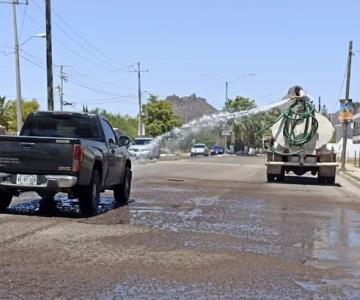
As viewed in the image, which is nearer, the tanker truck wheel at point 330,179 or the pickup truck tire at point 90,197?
the pickup truck tire at point 90,197

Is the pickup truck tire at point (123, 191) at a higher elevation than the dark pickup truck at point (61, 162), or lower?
lower

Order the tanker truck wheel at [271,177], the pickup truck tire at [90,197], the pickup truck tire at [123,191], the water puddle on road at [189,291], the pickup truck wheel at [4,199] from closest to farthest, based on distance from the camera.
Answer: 1. the water puddle on road at [189,291]
2. the pickup truck tire at [90,197]
3. the pickup truck wheel at [4,199]
4. the pickup truck tire at [123,191]
5. the tanker truck wheel at [271,177]

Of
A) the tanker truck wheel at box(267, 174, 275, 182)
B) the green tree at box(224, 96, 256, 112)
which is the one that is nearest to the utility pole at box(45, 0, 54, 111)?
the tanker truck wheel at box(267, 174, 275, 182)

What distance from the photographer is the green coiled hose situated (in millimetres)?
25516

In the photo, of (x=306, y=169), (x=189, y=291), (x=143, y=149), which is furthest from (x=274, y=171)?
(x=143, y=149)

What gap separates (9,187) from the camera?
12320 mm

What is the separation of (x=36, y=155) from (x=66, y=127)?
82.6 inches

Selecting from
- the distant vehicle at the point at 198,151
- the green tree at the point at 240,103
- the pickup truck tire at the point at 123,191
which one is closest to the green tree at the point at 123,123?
the green tree at the point at 240,103

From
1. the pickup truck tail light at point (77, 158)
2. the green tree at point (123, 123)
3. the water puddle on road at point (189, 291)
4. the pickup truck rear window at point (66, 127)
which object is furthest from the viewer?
the green tree at point (123, 123)

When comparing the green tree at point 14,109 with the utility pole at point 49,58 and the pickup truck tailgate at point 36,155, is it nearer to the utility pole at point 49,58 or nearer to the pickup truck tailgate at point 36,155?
the utility pole at point 49,58

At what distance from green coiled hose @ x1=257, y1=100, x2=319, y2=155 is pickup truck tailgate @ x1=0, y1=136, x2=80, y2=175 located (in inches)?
582

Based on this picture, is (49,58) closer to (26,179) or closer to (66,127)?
(66,127)

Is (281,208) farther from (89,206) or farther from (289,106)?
(289,106)

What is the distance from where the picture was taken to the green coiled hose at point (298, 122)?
83.7ft
